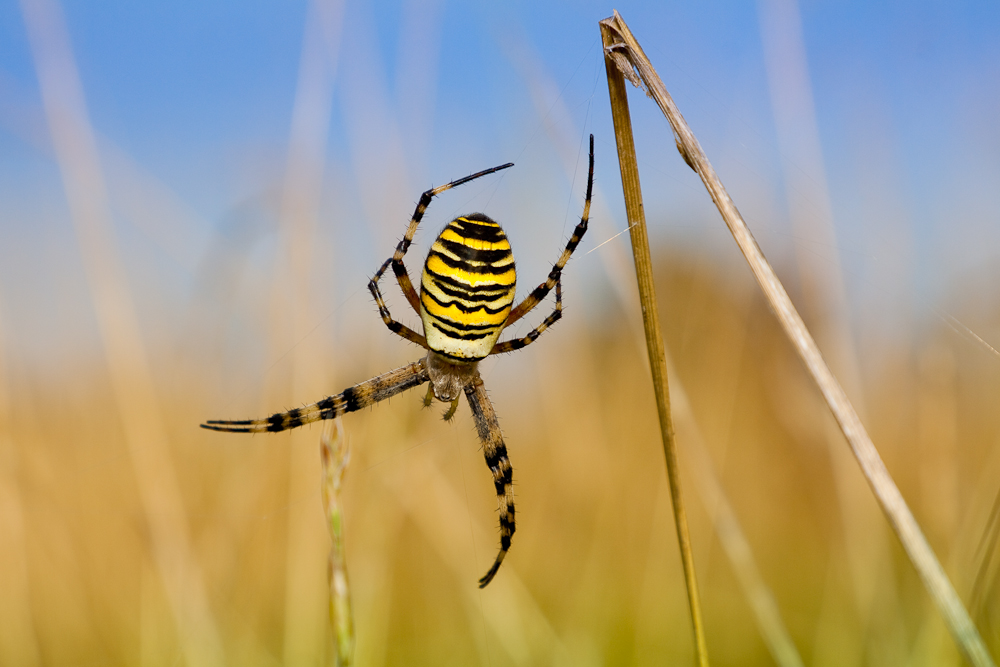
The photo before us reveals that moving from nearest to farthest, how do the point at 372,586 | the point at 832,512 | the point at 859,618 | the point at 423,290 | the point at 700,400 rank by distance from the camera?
the point at 423,290 → the point at 372,586 → the point at 859,618 → the point at 700,400 → the point at 832,512

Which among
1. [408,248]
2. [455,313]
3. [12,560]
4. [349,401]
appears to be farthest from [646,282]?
[12,560]

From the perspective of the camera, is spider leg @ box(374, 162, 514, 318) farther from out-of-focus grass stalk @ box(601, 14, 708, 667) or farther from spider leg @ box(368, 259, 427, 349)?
out-of-focus grass stalk @ box(601, 14, 708, 667)

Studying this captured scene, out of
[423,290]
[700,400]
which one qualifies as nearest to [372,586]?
[423,290]

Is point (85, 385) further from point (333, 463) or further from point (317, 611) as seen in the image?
point (333, 463)

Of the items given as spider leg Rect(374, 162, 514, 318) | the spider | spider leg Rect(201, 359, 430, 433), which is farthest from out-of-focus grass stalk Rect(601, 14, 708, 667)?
spider leg Rect(201, 359, 430, 433)

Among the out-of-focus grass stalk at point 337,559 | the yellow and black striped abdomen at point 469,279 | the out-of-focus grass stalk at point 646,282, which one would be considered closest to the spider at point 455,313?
the yellow and black striped abdomen at point 469,279

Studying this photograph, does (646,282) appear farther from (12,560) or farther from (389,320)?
(12,560)

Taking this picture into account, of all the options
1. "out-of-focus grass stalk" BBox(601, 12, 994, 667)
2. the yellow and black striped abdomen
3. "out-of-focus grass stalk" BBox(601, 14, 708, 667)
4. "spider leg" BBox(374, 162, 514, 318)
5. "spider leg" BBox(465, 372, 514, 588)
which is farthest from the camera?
"spider leg" BBox(465, 372, 514, 588)
